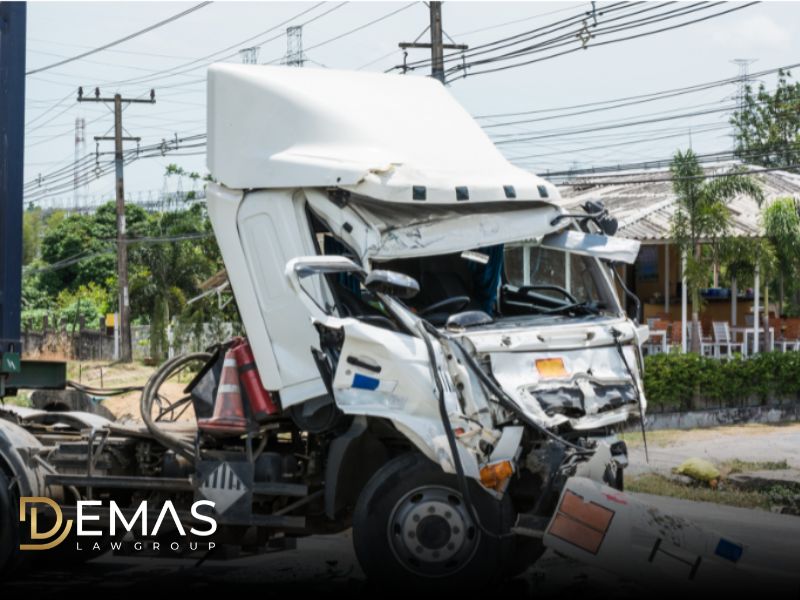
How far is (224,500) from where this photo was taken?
7723 millimetres

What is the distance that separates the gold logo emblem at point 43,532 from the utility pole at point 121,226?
30803 mm

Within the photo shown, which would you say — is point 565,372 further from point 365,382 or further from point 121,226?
point 121,226

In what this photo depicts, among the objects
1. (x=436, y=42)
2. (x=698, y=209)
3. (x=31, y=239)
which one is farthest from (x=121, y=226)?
(x=31, y=239)

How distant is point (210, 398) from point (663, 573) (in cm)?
315

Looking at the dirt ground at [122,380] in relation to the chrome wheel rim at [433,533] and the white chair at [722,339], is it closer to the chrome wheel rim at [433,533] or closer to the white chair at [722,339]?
the chrome wheel rim at [433,533]

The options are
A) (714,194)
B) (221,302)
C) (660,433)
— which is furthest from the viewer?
(714,194)

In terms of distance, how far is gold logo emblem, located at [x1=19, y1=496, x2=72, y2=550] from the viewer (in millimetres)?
8031

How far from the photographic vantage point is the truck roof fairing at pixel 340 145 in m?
7.59

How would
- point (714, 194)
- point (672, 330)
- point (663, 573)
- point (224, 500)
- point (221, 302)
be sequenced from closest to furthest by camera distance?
point (663, 573) < point (224, 500) < point (221, 302) < point (714, 194) < point (672, 330)

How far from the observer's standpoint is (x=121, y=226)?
1508 inches

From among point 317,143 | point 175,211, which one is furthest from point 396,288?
point 175,211

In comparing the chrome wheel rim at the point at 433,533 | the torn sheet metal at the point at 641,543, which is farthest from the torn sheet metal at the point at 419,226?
the torn sheet metal at the point at 641,543

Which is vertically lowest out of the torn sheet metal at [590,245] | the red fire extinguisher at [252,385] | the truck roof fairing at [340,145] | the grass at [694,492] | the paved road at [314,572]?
the grass at [694,492]

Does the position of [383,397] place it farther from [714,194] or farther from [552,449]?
[714,194]
